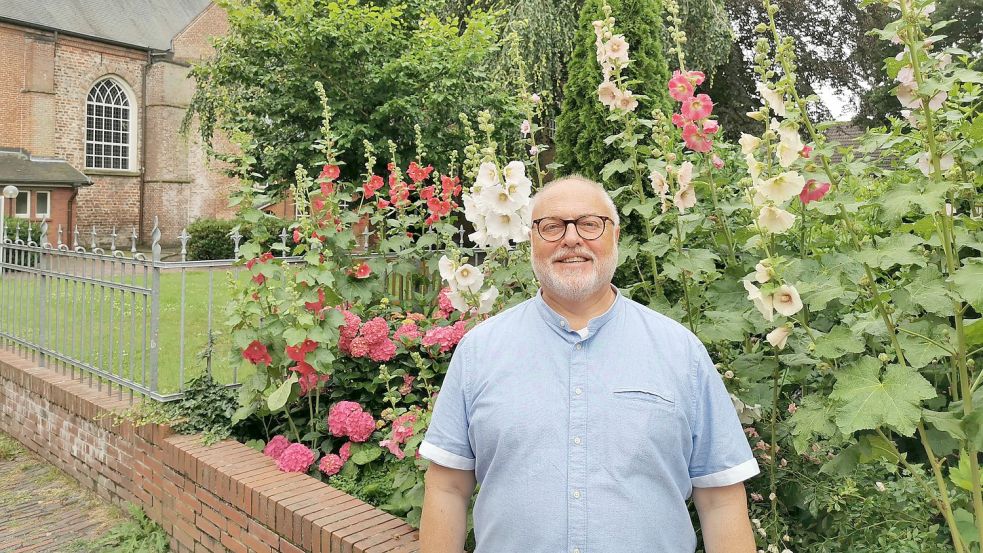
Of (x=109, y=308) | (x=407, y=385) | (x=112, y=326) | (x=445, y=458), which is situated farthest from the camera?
(x=109, y=308)

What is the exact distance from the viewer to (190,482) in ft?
11.7

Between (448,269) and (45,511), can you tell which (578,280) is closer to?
(448,269)

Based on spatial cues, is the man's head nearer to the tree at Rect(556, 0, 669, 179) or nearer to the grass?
the grass

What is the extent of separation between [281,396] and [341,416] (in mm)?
291

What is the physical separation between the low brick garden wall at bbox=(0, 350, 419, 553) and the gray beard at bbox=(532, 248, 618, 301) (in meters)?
1.30

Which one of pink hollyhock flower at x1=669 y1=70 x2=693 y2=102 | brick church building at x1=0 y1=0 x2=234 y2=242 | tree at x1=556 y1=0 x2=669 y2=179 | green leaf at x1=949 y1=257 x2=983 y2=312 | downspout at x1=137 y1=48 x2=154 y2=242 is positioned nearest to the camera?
green leaf at x1=949 y1=257 x2=983 y2=312

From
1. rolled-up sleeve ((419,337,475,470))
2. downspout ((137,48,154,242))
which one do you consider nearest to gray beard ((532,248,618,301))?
rolled-up sleeve ((419,337,475,470))

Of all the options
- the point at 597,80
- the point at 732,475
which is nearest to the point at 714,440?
the point at 732,475

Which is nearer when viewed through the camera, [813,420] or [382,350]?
[813,420]

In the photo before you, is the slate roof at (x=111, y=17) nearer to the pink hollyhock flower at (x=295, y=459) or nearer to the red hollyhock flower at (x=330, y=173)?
the red hollyhock flower at (x=330, y=173)

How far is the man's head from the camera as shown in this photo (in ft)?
5.74

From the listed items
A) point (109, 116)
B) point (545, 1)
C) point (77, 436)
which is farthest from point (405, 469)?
point (109, 116)

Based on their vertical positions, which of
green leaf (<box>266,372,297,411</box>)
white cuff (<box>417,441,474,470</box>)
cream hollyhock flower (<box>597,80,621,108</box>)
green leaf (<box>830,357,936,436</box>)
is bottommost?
green leaf (<box>266,372,297,411</box>)

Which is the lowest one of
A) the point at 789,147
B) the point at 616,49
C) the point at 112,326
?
the point at 112,326
